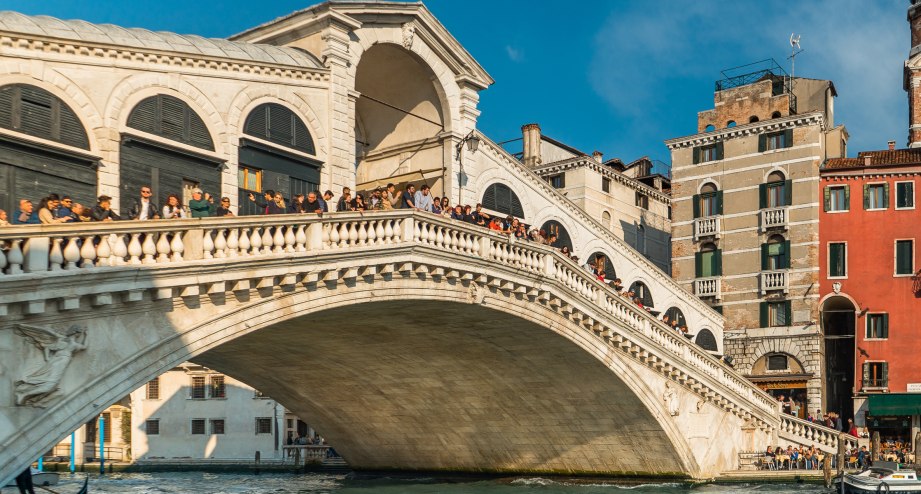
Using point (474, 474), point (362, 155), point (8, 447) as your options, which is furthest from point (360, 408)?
point (8, 447)

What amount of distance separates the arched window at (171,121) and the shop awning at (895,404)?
77.1 ft

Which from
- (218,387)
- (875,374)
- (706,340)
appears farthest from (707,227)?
(218,387)

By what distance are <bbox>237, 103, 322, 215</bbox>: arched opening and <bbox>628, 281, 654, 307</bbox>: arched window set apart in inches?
532

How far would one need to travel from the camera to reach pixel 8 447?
1327 centimetres

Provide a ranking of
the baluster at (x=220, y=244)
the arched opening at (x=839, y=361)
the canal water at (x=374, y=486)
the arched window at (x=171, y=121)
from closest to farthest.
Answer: the baluster at (x=220, y=244)
the arched window at (x=171, y=121)
the canal water at (x=374, y=486)
the arched opening at (x=839, y=361)

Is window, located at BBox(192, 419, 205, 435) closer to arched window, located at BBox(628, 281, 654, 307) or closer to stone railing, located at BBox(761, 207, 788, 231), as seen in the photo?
arched window, located at BBox(628, 281, 654, 307)

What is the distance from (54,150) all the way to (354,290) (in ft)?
17.5

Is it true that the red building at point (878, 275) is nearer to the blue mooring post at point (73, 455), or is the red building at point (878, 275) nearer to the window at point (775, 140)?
the window at point (775, 140)

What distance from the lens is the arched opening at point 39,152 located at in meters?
16.0

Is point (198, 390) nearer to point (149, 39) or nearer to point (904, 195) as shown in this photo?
point (904, 195)

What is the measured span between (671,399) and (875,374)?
1057 centimetres

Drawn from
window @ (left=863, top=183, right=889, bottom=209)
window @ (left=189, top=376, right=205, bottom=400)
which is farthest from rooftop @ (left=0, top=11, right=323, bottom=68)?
window @ (left=189, top=376, right=205, bottom=400)

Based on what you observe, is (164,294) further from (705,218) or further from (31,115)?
(705,218)

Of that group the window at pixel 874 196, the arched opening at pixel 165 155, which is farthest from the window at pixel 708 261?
the arched opening at pixel 165 155
